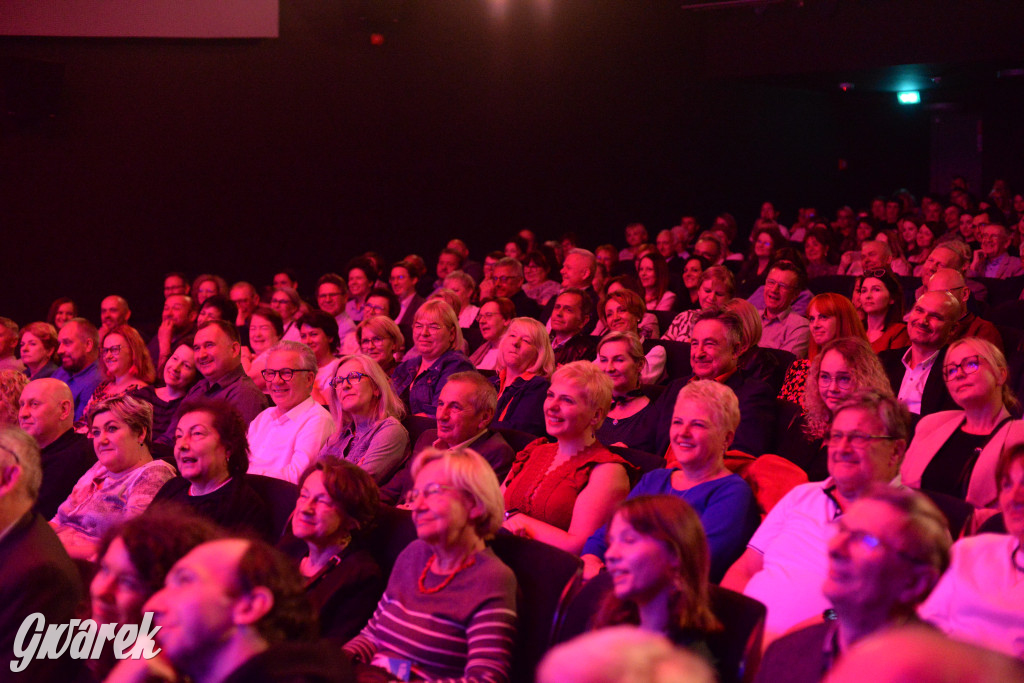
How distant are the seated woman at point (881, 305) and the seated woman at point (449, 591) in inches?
106

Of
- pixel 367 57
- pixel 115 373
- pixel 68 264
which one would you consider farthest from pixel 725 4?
pixel 115 373

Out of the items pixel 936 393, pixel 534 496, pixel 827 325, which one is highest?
pixel 827 325

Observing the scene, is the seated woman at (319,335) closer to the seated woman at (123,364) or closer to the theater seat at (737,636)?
the seated woman at (123,364)

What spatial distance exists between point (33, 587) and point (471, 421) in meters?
1.51

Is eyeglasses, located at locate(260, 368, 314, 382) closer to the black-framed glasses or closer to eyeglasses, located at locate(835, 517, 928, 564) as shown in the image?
the black-framed glasses

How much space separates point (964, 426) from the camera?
3.05 meters

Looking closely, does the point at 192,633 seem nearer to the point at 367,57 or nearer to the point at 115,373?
the point at 115,373

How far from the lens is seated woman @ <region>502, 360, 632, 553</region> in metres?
2.80

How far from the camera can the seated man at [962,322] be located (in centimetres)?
387

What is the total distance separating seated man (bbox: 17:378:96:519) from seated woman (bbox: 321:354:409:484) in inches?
34.7

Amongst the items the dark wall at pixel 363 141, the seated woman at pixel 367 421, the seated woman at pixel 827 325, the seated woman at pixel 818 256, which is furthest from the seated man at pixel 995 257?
the dark wall at pixel 363 141

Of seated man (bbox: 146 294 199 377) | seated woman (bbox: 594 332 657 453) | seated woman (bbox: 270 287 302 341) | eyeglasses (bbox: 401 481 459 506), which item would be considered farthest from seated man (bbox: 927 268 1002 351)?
seated man (bbox: 146 294 199 377)

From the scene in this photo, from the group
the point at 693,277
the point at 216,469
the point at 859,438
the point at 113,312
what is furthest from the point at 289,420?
the point at 693,277

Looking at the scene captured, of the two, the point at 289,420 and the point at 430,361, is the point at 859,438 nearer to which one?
the point at 289,420
